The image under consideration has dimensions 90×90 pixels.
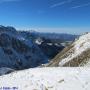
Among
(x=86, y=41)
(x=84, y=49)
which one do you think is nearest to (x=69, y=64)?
(x=84, y=49)

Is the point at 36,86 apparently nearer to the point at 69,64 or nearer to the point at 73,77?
the point at 73,77

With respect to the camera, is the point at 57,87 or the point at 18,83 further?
the point at 18,83

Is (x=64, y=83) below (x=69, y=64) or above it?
above

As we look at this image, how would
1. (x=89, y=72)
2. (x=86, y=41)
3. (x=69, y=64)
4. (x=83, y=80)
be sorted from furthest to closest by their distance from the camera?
(x=86, y=41) → (x=69, y=64) → (x=89, y=72) → (x=83, y=80)

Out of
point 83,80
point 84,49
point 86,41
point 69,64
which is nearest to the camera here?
point 83,80

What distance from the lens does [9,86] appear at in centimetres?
2302

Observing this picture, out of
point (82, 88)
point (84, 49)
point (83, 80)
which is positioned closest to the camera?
point (82, 88)

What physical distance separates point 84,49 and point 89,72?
43.0 meters

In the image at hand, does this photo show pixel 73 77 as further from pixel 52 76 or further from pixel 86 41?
pixel 86 41

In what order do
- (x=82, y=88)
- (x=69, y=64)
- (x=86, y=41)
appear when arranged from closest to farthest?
(x=82, y=88)
(x=69, y=64)
(x=86, y=41)

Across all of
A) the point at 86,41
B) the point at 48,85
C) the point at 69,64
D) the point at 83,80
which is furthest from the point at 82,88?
the point at 86,41

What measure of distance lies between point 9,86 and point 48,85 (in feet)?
13.3

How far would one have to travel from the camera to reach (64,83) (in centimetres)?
2048

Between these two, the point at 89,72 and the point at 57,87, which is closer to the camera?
the point at 57,87
